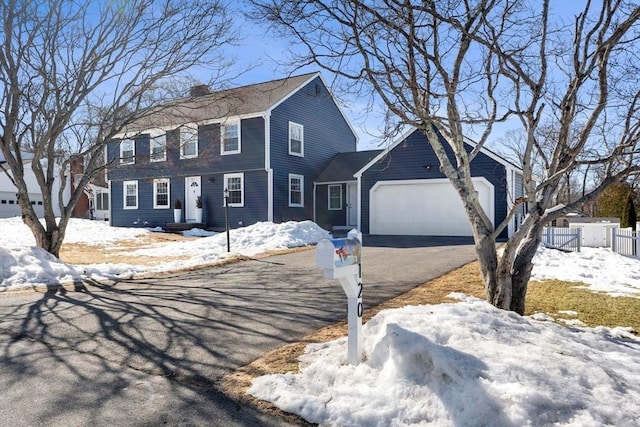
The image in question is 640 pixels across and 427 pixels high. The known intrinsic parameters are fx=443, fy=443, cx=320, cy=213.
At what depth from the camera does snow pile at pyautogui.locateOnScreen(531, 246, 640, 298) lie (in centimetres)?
765

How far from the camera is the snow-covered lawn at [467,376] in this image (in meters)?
2.72

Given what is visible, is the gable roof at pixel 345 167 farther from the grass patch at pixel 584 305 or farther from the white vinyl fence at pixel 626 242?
the grass patch at pixel 584 305

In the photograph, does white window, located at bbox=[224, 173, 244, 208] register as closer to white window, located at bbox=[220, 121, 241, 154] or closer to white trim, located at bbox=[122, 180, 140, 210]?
white window, located at bbox=[220, 121, 241, 154]

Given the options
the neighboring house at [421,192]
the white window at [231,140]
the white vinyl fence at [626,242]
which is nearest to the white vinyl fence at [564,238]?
the white vinyl fence at [626,242]

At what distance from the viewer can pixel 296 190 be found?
2106cm

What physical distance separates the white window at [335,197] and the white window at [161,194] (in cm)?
815

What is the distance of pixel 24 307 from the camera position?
20.4ft

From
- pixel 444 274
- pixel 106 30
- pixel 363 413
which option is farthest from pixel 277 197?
pixel 363 413

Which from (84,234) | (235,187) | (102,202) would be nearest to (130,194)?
(84,234)

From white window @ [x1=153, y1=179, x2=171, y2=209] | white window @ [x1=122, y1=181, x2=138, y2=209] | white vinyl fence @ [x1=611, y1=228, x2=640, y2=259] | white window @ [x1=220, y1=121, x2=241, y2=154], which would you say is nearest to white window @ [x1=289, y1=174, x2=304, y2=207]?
white window @ [x1=220, y1=121, x2=241, y2=154]

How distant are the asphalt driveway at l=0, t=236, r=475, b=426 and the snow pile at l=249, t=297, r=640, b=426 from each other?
491 millimetres

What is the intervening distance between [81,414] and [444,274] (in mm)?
7133

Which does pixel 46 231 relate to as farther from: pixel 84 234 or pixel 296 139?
pixel 296 139

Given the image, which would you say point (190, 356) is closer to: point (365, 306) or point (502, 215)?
point (365, 306)
